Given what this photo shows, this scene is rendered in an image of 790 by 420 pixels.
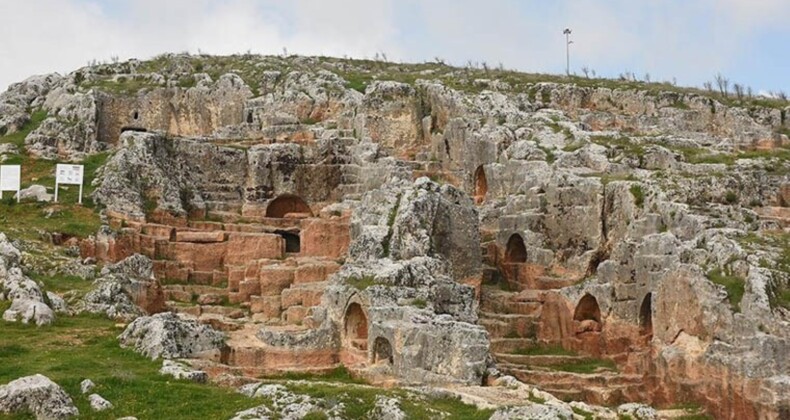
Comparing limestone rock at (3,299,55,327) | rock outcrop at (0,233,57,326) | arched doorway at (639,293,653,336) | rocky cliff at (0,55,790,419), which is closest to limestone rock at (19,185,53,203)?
rocky cliff at (0,55,790,419)

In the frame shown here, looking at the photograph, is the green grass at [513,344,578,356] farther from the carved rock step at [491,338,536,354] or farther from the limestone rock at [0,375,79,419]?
the limestone rock at [0,375,79,419]

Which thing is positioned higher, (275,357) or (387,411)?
(275,357)

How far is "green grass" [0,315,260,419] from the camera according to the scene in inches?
711

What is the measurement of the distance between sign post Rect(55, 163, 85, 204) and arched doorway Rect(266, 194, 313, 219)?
980 centimetres

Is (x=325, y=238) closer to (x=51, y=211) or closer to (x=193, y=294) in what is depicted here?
(x=193, y=294)

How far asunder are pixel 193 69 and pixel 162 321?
37.9 meters

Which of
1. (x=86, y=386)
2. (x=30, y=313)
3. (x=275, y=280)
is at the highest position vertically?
(x=275, y=280)

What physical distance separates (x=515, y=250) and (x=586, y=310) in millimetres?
6344

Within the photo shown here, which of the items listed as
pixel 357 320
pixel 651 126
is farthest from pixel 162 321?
pixel 651 126

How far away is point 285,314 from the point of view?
104 ft

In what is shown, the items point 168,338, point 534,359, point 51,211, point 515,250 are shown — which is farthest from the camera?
point 515,250

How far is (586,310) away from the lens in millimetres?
33688

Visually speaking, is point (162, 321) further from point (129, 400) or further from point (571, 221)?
point (571, 221)

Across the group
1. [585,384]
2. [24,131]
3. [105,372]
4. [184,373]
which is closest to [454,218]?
[585,384]
